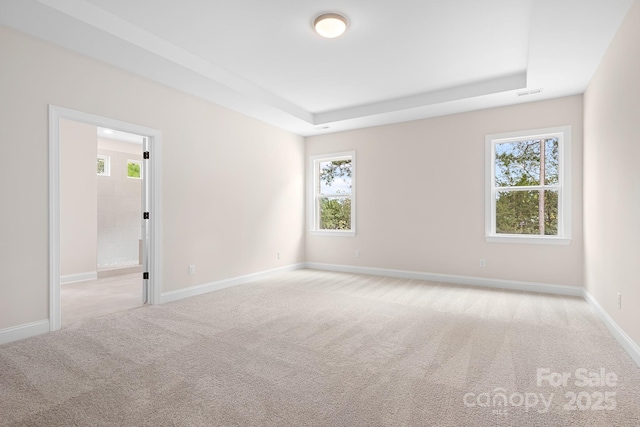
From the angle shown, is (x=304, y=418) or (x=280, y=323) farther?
(x=280, y=323)

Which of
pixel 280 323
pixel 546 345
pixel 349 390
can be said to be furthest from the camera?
pixel 280 323

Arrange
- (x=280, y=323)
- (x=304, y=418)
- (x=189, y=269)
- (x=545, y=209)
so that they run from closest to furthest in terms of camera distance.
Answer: (x=304, y=418) < (x=280, y=323) < (x=189, y=269) < (x=545, y=209)

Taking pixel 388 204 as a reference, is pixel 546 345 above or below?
below

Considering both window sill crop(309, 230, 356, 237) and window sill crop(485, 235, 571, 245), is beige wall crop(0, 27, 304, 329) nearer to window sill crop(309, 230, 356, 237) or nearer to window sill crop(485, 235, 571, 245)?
window sill crop(309, 230, 356, 237)

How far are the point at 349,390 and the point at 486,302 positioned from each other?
2764 millimetres

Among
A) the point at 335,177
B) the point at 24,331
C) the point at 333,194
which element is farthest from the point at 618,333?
the point at 24,331

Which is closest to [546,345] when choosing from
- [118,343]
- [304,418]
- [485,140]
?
[304,418]

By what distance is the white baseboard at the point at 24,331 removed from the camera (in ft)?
9.21

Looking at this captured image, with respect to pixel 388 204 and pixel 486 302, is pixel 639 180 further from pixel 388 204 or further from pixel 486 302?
pixel 388 204

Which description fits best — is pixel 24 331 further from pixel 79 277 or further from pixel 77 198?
pixel 77 198

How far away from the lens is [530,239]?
4660 mm

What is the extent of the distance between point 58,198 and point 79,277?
3032 mm

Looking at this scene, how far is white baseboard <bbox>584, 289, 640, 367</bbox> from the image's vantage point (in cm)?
246

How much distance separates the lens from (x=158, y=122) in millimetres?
4059
